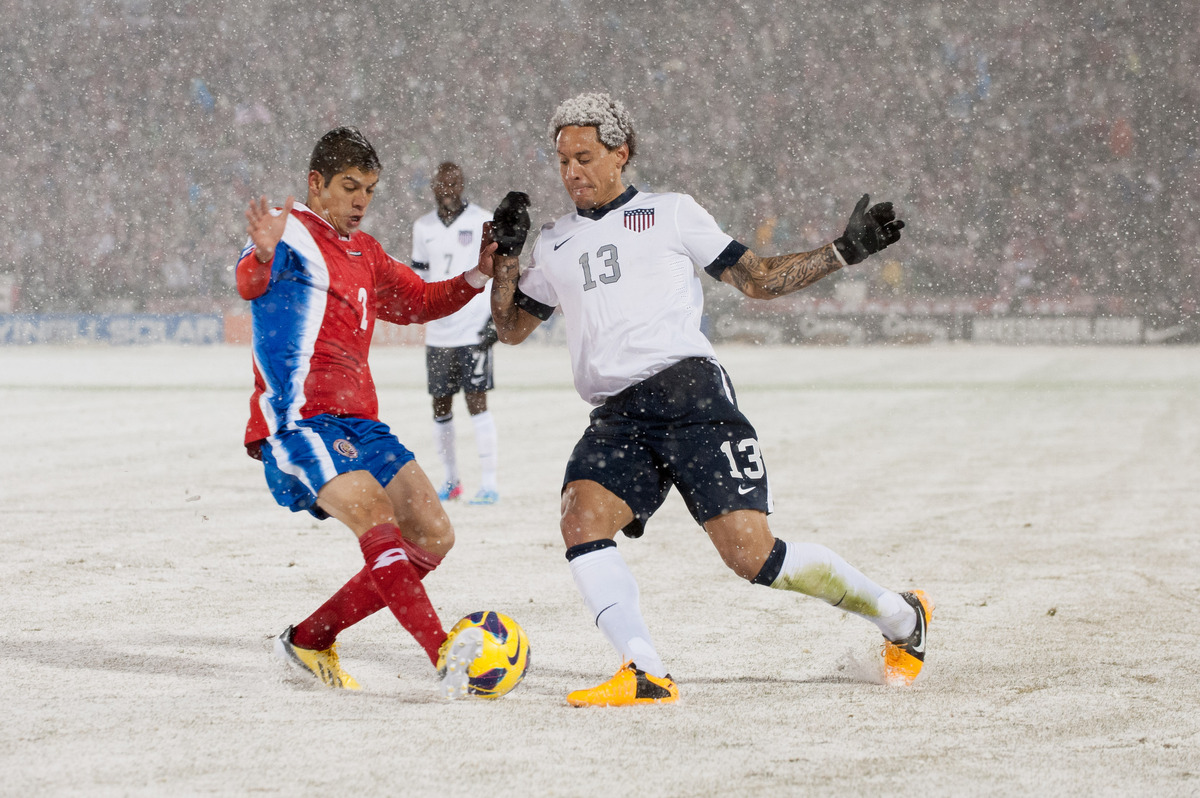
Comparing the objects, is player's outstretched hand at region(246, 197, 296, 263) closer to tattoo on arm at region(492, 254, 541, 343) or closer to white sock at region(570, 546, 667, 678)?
tattoo on arm at region(492, 254, 541, 343)

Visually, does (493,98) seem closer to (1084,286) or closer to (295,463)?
(1084,286)

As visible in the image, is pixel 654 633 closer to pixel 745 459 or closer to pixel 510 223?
pixel 745 459

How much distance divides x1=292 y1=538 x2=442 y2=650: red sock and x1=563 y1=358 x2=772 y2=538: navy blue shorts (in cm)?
46

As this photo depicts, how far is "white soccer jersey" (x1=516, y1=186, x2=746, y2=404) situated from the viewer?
3.67 meters

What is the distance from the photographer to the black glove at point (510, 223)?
3.78 meters

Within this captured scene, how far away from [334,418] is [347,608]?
533 millimetres

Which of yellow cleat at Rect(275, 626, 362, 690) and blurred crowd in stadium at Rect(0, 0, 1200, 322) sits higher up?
blurred crowd in stadium at Rect(0, 0, 1200, 322)

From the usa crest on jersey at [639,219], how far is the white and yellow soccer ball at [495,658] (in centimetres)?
114

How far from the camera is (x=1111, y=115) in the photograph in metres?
33.7

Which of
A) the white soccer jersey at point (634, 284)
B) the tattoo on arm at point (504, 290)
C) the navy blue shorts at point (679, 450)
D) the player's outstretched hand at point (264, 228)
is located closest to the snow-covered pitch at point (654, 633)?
the navy blue shorts at point (679, 450)

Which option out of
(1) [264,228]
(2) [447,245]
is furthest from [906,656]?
(2) [447,245]

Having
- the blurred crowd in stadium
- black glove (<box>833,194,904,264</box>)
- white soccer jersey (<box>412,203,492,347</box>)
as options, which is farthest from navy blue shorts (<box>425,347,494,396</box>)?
the blurred crowd in stadium

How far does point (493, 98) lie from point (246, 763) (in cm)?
3283

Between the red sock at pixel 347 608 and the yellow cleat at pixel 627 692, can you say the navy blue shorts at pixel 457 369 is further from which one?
the yellow cleat at pixel 627 692
